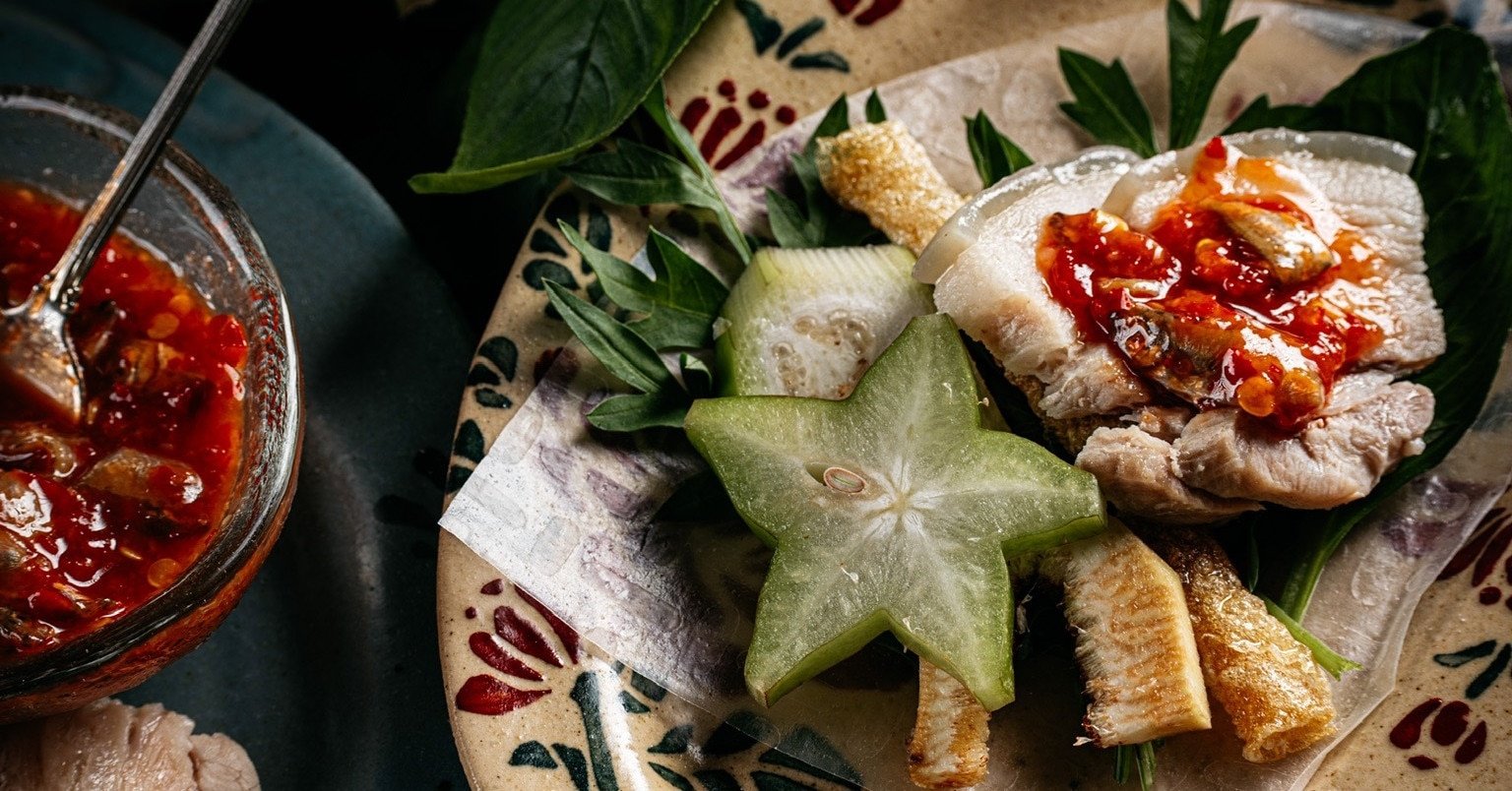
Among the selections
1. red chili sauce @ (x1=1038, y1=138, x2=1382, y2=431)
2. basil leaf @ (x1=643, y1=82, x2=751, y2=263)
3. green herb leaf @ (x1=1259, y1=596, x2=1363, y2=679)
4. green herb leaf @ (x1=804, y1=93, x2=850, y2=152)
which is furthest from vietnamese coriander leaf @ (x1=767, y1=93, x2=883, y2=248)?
green herb leaf @ (x1=1259, y1=596, x2=1363, y2=679)

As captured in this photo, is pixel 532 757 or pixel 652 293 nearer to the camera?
pixel 532 757

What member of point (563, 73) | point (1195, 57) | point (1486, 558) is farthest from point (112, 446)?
point (1486, 558)

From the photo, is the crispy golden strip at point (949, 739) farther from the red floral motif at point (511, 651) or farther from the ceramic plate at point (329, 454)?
the ceramic plate at point (329, 454)

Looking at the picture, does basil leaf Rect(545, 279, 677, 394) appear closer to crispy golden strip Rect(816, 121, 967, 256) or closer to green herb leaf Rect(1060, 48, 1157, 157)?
crispy golden strip Rect(816, 121, 967, 256)

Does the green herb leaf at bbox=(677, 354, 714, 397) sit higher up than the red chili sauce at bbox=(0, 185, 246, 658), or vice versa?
the green herb leaf at bbox=(677, 354, 714, 397)

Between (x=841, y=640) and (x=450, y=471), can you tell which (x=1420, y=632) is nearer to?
(x=841, y=640)

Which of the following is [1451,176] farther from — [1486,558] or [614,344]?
[614,344]
